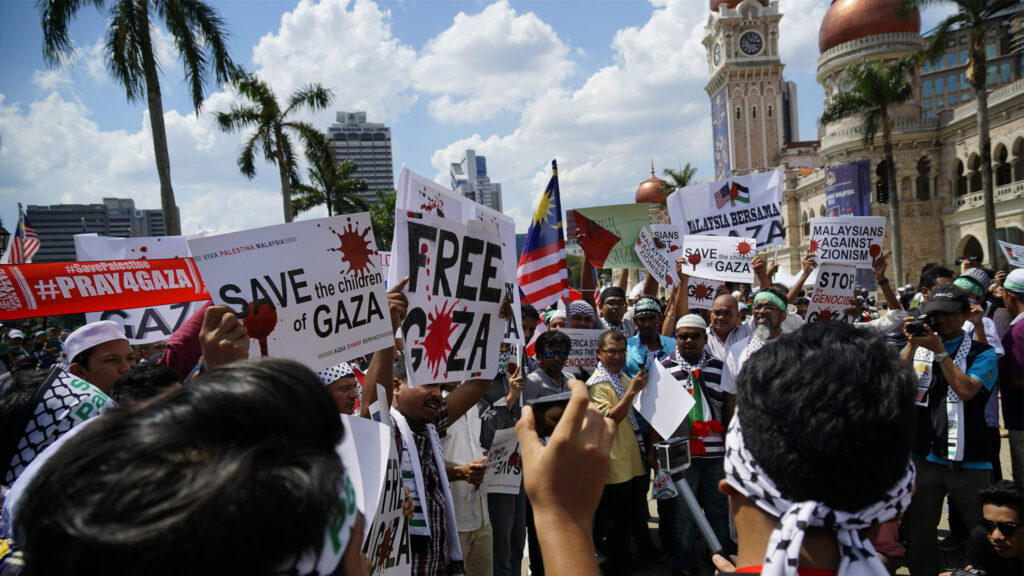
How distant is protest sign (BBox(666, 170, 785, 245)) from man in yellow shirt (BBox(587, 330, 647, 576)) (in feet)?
11.2

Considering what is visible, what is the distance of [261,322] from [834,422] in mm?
2314

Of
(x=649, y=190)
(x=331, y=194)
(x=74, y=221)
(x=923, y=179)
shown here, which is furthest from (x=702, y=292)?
(x=74, y=221)

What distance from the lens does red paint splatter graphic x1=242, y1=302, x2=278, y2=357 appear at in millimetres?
2770

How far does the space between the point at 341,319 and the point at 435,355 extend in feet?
1.83

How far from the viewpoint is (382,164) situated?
91938 millimetres

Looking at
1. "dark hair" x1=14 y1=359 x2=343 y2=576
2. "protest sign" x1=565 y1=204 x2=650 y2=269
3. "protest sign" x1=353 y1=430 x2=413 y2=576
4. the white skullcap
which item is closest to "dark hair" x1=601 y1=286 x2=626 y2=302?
"protest sign" x1=565 y1=204 x2=650 y2=269

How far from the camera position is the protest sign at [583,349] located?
5.26 m

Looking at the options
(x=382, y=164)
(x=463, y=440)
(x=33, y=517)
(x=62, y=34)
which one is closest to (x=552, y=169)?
(x=463, y=440)

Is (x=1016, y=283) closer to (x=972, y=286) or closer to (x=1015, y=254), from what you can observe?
(x=972, y=286)

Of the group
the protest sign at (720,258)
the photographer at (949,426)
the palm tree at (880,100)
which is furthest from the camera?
the palm tree at (880,100)

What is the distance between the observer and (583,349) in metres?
5.34

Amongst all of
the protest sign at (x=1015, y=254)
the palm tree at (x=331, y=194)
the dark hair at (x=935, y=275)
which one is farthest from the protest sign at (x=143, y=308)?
the palm tree at (x=331, y=194)

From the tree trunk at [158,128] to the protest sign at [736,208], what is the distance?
964 centimetres

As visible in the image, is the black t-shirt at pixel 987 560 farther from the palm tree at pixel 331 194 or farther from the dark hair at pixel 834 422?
the palm tree at pixel 331 194
